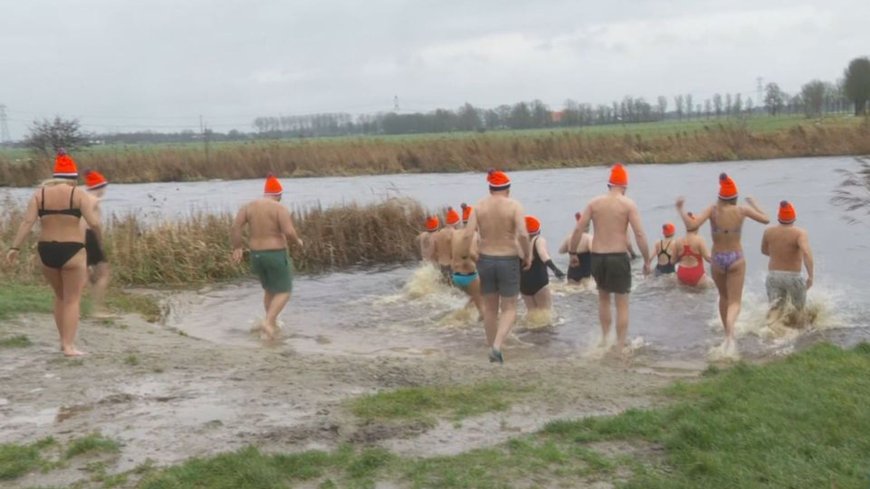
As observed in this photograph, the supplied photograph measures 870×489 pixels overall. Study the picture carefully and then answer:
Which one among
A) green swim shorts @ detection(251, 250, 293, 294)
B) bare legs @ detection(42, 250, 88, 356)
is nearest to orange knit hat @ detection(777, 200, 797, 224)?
green swim shorts @ detection(251, 250, 293, 294)

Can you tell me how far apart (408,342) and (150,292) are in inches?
222

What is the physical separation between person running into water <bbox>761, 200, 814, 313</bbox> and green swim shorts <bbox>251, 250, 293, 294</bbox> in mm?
5779

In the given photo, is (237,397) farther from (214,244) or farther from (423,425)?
(214,244)

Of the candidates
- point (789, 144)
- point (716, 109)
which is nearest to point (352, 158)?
point (789, 144)

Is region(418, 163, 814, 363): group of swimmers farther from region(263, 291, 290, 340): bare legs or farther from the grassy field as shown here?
the grassy field

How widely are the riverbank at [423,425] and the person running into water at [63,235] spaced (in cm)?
46

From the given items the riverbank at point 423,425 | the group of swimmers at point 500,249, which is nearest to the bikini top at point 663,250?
the group of swimmers at point 500,249

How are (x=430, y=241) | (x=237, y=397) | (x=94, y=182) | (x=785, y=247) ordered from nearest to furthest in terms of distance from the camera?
(x=237, y=397) < (x=785, y=247) < (x=94, y=182) < (x=430, y=241)

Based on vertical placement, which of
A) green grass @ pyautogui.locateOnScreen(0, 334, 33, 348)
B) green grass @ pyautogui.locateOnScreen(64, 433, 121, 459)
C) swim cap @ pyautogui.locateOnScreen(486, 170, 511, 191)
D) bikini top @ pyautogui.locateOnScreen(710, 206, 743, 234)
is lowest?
green grass @ pyautogui.locateOnScreen(0, 334, 33, 348)

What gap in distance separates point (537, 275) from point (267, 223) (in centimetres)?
351

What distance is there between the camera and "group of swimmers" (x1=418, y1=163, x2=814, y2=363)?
8.55m

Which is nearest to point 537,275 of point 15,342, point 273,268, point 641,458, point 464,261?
point 464,261

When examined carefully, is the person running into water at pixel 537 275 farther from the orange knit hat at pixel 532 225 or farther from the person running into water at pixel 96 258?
the person running into water at pixel 96 258

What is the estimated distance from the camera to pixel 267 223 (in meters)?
10.1
